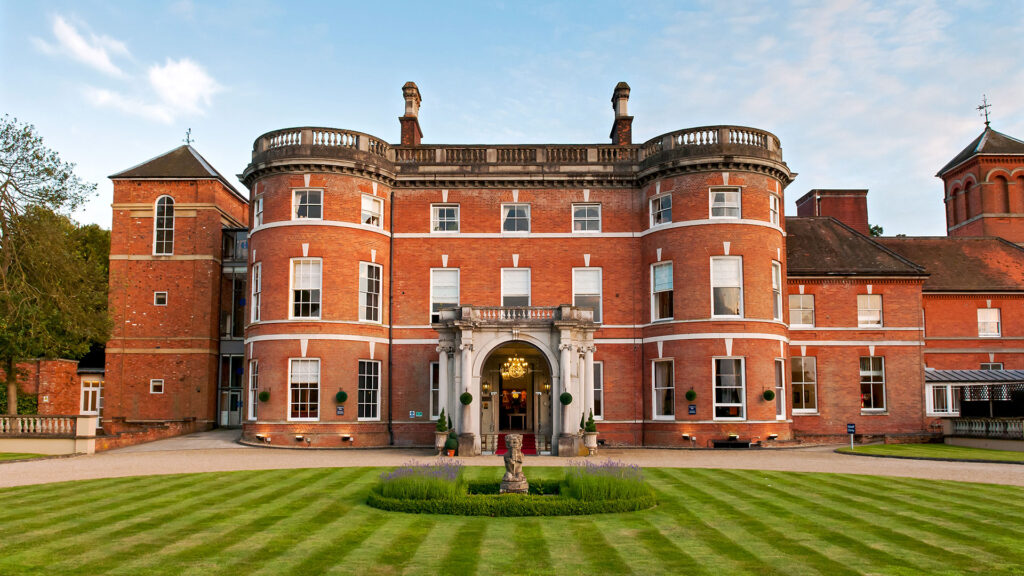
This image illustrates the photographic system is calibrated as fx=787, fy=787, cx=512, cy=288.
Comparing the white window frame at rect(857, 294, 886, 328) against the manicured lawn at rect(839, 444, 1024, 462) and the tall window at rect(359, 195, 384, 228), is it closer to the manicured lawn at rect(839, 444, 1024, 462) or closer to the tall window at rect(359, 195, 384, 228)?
the manicured lawn at rect(839, 444, 1024, 462)

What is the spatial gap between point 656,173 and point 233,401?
23.9m

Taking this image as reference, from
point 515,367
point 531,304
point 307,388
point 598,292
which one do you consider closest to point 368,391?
point 307,388

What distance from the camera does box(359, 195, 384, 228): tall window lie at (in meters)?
33.6

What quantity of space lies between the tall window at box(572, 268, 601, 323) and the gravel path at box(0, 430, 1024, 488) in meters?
6.70

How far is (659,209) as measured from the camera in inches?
1336

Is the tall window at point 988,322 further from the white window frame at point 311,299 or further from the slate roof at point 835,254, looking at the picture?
the white window frame at point 311,299

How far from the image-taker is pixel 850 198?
42938 millimetres

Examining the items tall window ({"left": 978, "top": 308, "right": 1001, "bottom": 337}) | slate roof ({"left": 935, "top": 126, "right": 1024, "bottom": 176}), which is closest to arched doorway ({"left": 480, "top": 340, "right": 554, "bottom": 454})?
tall window ({"left": 978, "top": 308, "right": 1001, "bottom": 337})

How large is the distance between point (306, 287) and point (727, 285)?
1734cm

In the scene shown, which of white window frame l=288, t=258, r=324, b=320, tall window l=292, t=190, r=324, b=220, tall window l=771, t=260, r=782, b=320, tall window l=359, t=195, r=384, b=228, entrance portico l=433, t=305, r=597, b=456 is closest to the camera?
entrance portico l=433, t=305, r=597, b=456

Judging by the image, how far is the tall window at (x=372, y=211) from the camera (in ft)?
110

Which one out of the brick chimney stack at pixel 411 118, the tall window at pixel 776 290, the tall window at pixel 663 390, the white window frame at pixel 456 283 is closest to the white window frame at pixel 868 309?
the tall window at pixel 776 290

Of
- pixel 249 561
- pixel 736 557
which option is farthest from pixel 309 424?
pixel 736 557

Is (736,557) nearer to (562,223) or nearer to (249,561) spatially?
(249,561)
